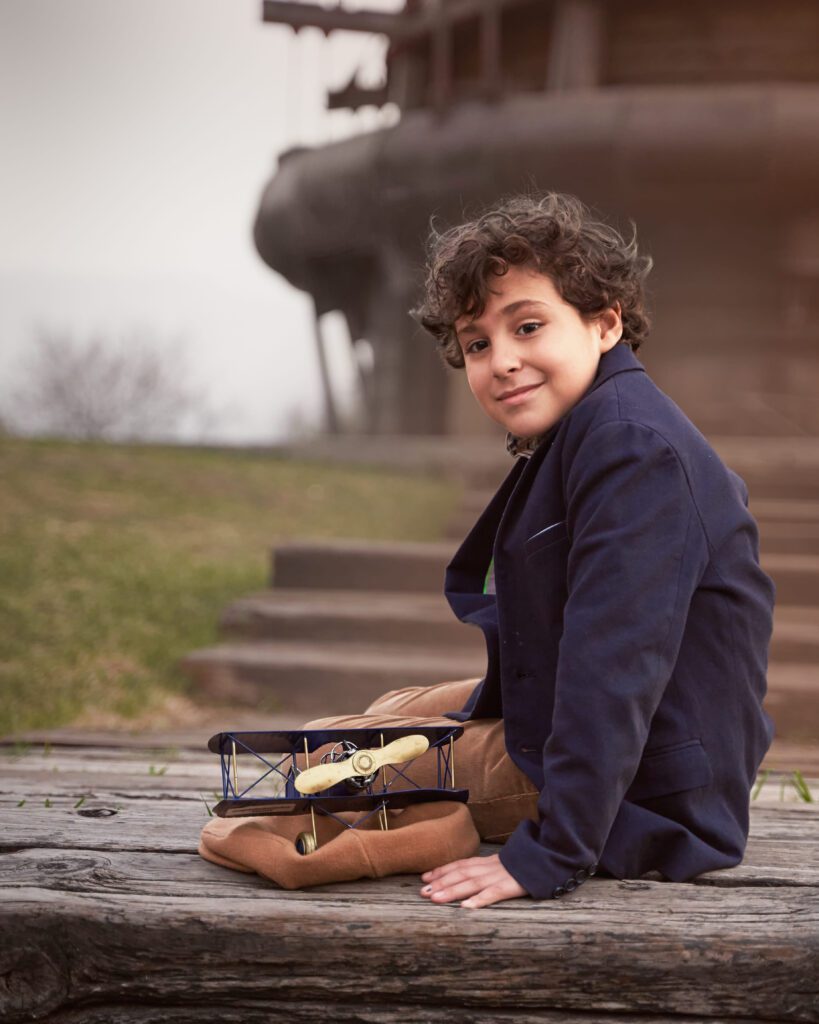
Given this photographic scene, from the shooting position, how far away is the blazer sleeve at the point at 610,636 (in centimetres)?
152

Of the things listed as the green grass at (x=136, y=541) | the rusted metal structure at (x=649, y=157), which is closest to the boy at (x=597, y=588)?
the green grass at (x=136, y=541)

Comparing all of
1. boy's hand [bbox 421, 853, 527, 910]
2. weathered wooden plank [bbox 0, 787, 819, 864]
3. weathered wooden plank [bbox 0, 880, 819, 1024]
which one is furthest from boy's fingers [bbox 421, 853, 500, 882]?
weathered wooden plank [bbox 0, 787, 819, 864]

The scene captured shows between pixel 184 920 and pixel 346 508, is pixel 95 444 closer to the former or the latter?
pixel 346 508

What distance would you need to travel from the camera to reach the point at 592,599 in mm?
1569

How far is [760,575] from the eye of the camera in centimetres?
177

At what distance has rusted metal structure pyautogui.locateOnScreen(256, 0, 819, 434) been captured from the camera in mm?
9102

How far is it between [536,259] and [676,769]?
859 millimetres

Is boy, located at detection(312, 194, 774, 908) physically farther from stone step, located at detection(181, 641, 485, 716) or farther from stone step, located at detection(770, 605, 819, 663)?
stone step, located at detection(770, 605, 819, 663)

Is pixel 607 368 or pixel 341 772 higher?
pixel 607 368

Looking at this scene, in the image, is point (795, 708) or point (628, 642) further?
point (795, 708)

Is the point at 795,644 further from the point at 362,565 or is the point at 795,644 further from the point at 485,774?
the point at 485,774

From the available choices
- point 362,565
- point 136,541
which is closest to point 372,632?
point 362,565

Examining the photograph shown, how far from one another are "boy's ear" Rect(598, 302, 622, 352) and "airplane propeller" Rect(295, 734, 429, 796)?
763mm

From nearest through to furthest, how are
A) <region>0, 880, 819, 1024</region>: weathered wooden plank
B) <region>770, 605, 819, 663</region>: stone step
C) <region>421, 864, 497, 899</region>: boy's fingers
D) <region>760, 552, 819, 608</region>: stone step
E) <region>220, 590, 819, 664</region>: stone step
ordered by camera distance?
1. <region>0, 880, 819, 1024</region>: weathered wooden plank
2. <region>421, 864, 497, 899</region>: boy's fingers
3. <region>770, 605, 819, 663</region>: stone step
4. <region>220, 590, 819, 664</region>: stone step
5. <region>760, 552, 819, 608</region>: stone step
